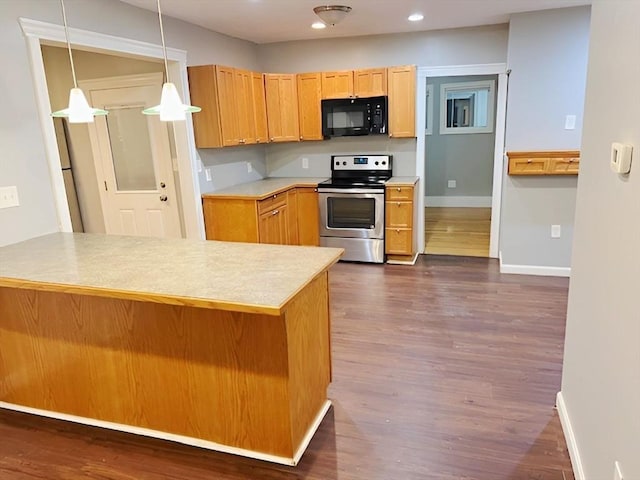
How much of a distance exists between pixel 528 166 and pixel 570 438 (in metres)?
2.78

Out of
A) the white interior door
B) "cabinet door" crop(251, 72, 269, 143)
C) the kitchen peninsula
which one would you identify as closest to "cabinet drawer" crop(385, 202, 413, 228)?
"cabinet door" crop(251, 72, 269, 143)

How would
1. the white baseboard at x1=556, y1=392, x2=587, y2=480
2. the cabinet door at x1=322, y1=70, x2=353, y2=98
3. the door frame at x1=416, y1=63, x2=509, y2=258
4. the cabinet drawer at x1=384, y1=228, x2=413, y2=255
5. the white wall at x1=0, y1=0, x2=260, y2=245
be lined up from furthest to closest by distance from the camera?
1. the cabinet door at x1=322, y1=70, x2=353, y2=98
2. the cabinet drawer at x1=384, y1=228, x2=413, y2=255
3. the door frame at x1=416, y1=63, x2=509, y2=258
4. the white wall at x1=0, y1=0, x2=260, y2=245
5. the white baseboard at x1=556, y1=392, x2=587, y2=480

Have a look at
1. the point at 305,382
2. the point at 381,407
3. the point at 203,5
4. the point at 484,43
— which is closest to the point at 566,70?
the point at 484,43

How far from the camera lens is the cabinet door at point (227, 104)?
4133 millimetres

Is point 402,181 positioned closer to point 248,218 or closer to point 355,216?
point 355,216

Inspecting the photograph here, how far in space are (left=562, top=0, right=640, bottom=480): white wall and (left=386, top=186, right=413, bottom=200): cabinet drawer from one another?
266cm

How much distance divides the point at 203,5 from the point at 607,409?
3.62m

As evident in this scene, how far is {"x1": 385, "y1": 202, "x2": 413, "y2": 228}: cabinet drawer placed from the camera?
477 cm

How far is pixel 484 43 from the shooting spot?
4.67 m

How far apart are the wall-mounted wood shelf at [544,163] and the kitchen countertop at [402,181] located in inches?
39.8

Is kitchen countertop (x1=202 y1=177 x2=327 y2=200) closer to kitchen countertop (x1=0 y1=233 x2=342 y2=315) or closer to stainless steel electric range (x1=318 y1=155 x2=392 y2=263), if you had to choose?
stainless steel electric range (x1=318 y1=155 x2=392 y2=263)

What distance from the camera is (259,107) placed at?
16.1 feet

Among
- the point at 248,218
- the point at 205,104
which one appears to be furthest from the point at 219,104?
the point at 248,218

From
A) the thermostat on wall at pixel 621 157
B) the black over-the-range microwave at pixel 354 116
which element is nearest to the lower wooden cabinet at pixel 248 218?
the black over-the-range microwave at pixel 354 116
